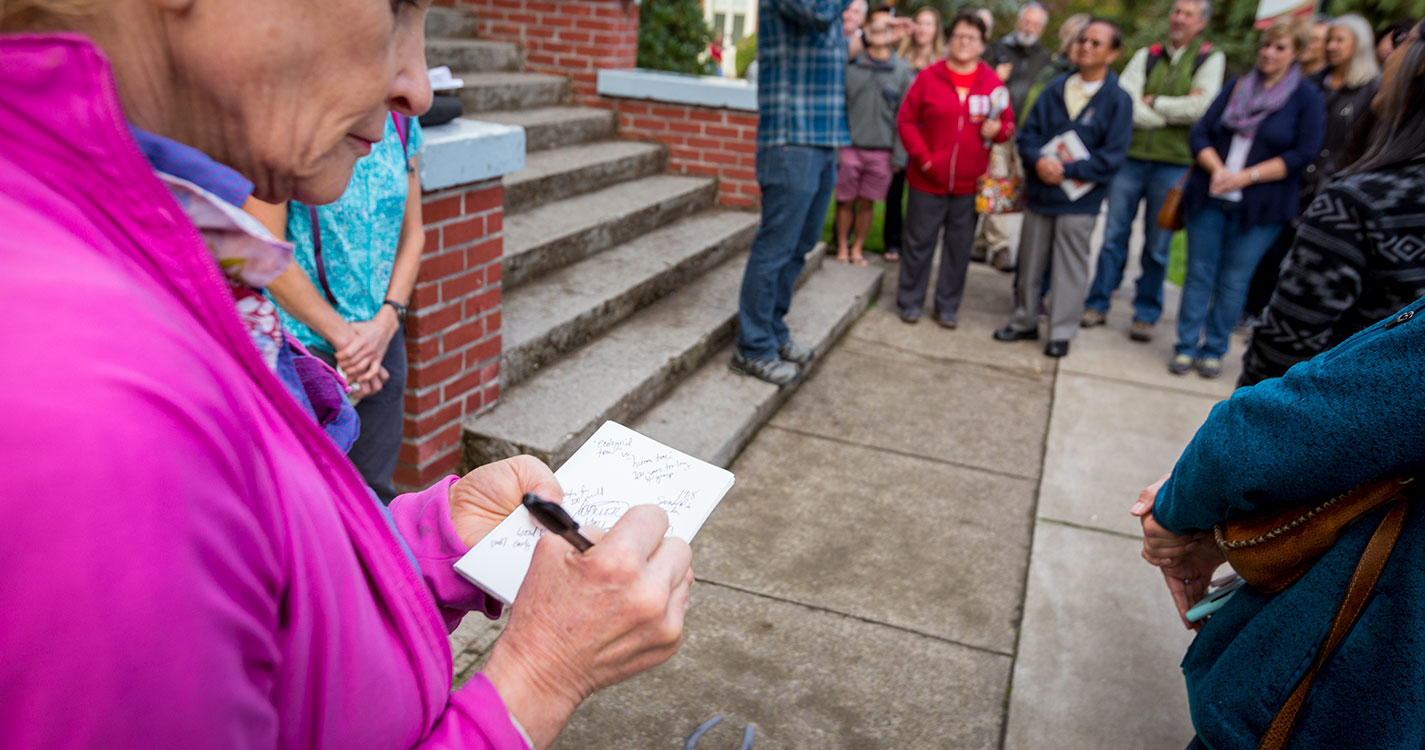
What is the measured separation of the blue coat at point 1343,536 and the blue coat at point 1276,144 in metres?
4.71

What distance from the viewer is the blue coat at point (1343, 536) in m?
1.38

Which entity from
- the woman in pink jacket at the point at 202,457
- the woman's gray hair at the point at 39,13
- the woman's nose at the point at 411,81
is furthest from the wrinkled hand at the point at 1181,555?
the woman's gray hair at the point at 39,13

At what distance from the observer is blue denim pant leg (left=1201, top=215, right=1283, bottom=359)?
5742 millimetres

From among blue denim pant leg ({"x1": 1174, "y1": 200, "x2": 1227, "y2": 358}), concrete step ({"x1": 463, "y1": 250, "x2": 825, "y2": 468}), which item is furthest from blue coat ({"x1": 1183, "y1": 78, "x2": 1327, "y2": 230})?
concrete step ({"x1": 463, "y1": 250, "x2": 825, "y2": 468})

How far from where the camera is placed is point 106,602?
58cm

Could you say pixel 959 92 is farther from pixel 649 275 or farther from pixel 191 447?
pixel 191 447

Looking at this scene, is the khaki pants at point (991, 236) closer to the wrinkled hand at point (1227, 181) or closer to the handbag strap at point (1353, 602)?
the wrinkled hand at point (1227, 181)

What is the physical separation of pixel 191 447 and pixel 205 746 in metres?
0.20

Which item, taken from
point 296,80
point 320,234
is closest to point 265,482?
point 296,80

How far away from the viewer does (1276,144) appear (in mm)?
5551

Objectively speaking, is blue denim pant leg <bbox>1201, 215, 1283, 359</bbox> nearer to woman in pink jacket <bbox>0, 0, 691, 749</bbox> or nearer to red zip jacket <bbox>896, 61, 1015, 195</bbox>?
red zip jacket <bbox>896, 61, 1015, 195</bbox>

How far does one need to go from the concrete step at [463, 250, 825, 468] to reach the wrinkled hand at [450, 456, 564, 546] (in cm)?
220

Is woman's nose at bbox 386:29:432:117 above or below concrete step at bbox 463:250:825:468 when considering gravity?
above

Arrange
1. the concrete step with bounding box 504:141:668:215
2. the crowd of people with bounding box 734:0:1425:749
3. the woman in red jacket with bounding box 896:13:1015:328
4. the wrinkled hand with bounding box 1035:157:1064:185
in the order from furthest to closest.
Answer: the woman in red jacket with bounding box 896:13:1015:328, the wrinkled hand with bounding box 1035:157:1064:185, the concrete step with bounding box 504:141:668:215, the crowd of people with bounding box 734:0:1425:749
